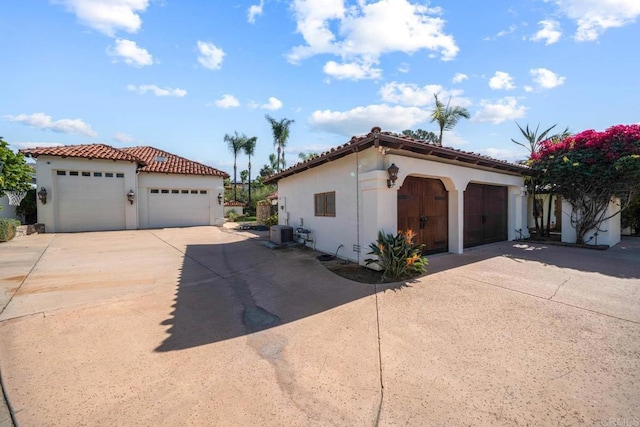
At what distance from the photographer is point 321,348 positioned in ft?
11.2

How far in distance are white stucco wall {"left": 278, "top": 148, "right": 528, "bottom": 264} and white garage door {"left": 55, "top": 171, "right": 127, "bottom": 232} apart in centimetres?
1159

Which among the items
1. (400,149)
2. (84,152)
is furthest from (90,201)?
(400,149)

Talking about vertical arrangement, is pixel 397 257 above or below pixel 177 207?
below

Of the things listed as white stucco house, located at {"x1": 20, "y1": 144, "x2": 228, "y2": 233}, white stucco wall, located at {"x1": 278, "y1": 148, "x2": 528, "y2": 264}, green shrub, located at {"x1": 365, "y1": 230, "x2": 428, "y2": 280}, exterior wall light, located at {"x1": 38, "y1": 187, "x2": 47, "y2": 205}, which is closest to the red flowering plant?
white stucco wall, located at {"x1": 278, "y1": 148, "x2": 528, "y2": 264}

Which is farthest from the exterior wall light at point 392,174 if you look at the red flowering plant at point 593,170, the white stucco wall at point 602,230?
the white stucco wall at point 602,230

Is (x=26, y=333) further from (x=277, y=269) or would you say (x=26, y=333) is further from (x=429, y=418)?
(x=429, y=418)

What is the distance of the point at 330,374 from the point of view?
289 cm

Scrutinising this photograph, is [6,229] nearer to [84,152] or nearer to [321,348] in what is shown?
[84,152]

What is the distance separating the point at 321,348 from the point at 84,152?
18.8 meters

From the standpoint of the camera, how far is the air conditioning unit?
36.5ft

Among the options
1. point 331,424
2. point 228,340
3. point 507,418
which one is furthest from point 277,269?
point 507,418

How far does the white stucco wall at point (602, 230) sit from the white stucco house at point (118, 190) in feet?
62.8

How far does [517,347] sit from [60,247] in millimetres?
14210

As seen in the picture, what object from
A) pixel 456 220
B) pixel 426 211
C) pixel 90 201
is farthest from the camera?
pixel 90 201
